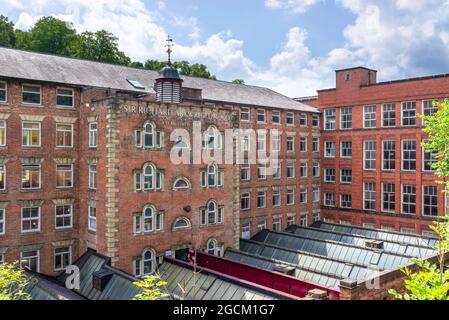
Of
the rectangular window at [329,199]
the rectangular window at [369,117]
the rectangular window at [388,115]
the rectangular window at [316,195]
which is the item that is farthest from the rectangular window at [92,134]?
the rectangular window at [388,115]

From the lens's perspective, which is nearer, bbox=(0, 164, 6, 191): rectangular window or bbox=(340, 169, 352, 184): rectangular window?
bbox=(0, 164, 6, 191): rectangular window

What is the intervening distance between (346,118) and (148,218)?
2675cm

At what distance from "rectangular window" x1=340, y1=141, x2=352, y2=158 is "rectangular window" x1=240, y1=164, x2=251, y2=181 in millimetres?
12213

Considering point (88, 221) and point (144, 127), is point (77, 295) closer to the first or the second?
point (88, 221)

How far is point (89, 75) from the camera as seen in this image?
1084 inches

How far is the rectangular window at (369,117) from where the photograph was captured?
40.1 metres

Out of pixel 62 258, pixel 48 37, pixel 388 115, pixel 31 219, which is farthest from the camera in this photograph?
pixel 48 37

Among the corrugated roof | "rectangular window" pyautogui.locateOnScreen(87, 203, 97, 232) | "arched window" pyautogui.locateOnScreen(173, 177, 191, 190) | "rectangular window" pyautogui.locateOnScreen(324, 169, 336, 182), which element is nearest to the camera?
the corrugated roof

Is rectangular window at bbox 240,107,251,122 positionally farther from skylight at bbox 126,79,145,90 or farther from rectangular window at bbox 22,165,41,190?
rectangular window at bbox 22,165,41,190

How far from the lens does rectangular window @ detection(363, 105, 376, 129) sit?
40.1 m

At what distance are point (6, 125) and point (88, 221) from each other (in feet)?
→ 25.1

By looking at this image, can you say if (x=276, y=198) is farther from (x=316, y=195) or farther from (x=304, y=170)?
(x=316, y=195)

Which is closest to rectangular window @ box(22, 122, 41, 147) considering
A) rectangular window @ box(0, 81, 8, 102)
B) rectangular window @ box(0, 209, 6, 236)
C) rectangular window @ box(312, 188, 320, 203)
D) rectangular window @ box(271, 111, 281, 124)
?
rectangular window @ box(0, 81, 8, 102)

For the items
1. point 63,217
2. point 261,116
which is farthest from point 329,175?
point 63,217
